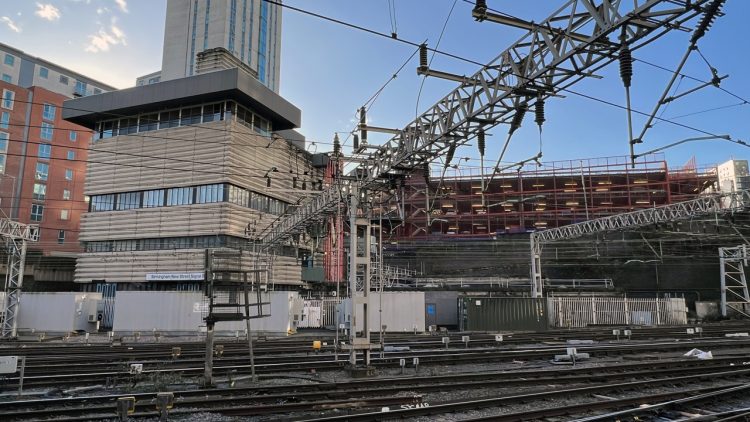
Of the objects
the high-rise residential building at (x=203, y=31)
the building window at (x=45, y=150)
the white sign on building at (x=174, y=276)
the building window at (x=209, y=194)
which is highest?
the high-rise residential building at (x=203, y=31)

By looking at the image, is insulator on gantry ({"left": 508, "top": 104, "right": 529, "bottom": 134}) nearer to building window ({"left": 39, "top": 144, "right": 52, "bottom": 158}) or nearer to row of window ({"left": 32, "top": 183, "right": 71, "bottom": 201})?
row of window ({"left": 32, "top": 183, "right": 71, "bottom": 201})

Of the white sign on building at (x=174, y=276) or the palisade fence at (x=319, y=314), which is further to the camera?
the white sign on building at (x=174, y=276)

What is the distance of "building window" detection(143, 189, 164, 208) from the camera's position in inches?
1651

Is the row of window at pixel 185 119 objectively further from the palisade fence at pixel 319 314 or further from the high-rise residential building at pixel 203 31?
the high-rise residential building at pixel 203 31

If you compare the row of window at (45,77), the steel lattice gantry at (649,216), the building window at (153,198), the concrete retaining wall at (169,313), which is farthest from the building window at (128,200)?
the row of window at (45,77)

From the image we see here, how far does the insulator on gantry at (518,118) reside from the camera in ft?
42.3

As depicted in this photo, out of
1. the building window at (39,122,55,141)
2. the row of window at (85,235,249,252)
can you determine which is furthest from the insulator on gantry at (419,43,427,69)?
the building window at (39,122,55,141)

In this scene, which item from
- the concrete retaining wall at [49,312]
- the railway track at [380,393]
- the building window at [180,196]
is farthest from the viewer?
the building window at [180,196]

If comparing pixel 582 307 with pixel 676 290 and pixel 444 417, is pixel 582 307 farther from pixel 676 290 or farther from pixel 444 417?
pixel 444 417

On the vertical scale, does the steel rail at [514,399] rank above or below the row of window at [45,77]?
below

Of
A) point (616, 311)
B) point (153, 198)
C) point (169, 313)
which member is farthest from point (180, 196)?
point (616, 311)

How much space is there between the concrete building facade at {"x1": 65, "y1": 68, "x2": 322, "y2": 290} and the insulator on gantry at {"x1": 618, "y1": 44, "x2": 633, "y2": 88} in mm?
31845

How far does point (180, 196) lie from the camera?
4138 cm

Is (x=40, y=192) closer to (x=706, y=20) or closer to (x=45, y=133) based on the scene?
(x=45, y=133)
